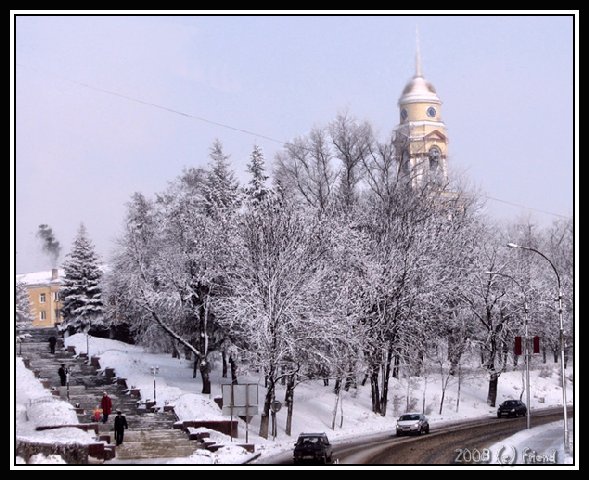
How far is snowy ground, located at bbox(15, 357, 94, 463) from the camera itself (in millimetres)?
35188

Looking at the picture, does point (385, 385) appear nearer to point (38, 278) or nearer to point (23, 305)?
point (23, 305)

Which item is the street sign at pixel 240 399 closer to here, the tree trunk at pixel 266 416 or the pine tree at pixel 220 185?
the tree trunk at pixel 266 416

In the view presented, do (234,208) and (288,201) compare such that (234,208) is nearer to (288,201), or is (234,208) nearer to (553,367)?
(288,201)

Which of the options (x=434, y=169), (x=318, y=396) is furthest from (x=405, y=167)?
(x=318, y=396)

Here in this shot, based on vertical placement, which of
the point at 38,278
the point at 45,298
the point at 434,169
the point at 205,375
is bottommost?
the point at 205,375

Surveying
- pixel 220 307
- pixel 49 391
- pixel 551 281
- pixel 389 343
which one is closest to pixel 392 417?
pixel 389 343

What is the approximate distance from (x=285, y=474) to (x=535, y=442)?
16230mm

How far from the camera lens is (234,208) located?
54438mm

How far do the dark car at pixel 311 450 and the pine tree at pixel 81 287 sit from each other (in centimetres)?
4191

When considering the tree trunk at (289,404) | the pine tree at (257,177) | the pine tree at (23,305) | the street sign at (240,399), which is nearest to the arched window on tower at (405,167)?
the pine tree at (257,177)

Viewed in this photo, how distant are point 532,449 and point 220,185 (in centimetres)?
2385

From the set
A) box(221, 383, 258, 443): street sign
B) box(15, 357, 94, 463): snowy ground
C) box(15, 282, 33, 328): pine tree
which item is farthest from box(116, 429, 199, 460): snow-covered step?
box(15, 282, 33, 328): pine tree

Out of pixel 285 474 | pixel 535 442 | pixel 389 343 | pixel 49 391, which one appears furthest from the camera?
pixel 389 343

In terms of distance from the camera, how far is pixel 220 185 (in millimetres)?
55125
